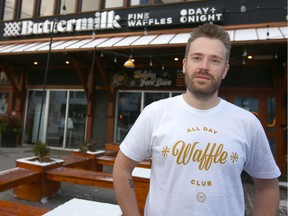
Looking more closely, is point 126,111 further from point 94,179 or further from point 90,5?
point 94,179

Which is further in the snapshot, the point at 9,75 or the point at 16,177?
the point at 9,75

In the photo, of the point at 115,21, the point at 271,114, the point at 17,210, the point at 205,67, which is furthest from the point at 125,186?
the point at 115,21

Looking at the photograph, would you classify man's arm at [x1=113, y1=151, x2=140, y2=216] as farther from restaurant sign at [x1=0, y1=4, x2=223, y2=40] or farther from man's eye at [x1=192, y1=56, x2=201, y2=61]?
restaurant sign at [x1=0, y1=4, x2=223, y2=40]

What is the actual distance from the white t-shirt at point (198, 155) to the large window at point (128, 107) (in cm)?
852

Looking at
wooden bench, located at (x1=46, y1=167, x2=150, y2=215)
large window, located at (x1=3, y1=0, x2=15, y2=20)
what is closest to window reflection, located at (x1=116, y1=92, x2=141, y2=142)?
wooden bench, located at (x1=46, y1=167, x2=150, y2=215)

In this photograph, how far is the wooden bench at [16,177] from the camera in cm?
407

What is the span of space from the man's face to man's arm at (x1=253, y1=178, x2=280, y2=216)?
626 millimetres

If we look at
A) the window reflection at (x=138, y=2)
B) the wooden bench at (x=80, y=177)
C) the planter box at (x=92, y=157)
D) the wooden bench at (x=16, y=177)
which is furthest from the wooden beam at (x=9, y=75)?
the wooden bench at (x=80, y=177)

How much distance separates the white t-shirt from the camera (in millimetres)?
1491

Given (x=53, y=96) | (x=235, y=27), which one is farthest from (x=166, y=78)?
(x=53, y=96)

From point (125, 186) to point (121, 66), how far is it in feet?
29.7

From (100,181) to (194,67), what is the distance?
11.5ft

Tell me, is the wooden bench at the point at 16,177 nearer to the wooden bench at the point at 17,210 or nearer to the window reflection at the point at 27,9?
the wooden bench at the point at 17,210

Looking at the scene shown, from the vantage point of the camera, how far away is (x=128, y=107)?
1055 centimetres
